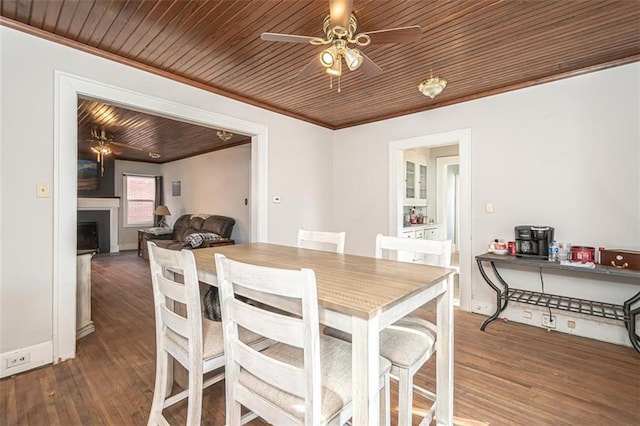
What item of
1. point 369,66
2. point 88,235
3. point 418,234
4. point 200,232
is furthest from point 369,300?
point 88,235

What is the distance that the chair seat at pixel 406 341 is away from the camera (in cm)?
128

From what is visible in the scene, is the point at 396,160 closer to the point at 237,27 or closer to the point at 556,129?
the point at 556,129

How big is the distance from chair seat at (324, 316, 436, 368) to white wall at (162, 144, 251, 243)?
442cm

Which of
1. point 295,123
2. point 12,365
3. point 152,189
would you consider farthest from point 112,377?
point 152,189

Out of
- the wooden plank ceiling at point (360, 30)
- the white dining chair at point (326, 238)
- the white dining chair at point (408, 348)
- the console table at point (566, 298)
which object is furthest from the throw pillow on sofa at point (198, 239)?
the console table at point (566, 298)

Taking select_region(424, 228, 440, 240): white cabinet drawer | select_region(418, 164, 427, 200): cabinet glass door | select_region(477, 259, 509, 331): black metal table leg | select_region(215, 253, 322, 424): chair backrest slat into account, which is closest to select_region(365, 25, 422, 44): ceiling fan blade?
select_region(215, 253, 322, 424): chair backrest slat

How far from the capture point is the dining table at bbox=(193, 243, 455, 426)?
3.08ft

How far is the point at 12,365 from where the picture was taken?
2.02 m

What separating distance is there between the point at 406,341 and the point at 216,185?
229 inches

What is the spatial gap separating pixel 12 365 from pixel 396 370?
260cm

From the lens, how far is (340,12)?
61.6 inches

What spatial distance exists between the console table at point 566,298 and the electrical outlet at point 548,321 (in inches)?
7.7

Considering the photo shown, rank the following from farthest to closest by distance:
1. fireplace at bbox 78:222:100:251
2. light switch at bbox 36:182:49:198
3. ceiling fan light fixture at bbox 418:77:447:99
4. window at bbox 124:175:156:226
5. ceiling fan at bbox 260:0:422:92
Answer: window at bbox 124:175:156:226 < fireplace at bbox 78:222:100:251 < ceiling fan light fixture at bbox 418:77:447:99 < light switch at bbox 36:182:49:198 < ceiling fan at bbox 260:0:422:92

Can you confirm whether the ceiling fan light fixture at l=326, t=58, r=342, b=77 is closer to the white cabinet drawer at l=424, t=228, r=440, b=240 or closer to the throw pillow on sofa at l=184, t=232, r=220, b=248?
the throw pillow on sofa at l=184, t=232, r=220, b=248
